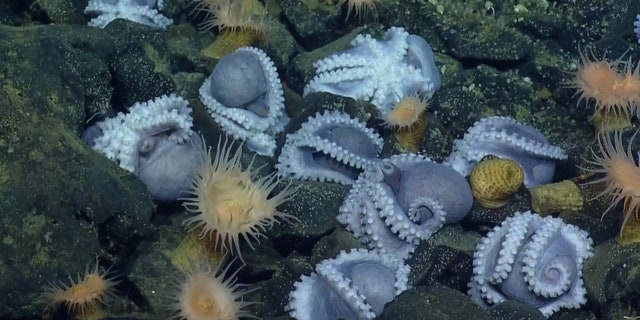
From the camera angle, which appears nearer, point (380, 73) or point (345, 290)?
point (345, 290)

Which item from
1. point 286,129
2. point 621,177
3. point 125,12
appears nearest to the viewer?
point 621,177

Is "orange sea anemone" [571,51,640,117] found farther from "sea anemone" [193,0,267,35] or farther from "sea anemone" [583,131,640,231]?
"sea anemone" [193,0,267,35]

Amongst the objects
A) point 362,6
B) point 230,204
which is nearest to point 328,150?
point 230,204

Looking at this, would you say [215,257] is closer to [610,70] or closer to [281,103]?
[281,103]

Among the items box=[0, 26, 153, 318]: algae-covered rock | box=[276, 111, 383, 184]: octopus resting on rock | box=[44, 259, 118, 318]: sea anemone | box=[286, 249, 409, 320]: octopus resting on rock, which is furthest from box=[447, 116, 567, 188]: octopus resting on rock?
box=[44, 259, 118, 318]: sea anemone

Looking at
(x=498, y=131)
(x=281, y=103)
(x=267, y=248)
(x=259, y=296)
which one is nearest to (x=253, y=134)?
(x=281, y=103)

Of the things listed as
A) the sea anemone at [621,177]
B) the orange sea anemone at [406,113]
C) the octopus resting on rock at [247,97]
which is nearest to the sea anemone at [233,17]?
the octopus resting on rock at [247,97]

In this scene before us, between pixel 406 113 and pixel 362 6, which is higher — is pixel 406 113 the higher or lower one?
the lower one

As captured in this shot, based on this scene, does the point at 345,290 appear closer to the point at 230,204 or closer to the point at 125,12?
the point at 230,204
